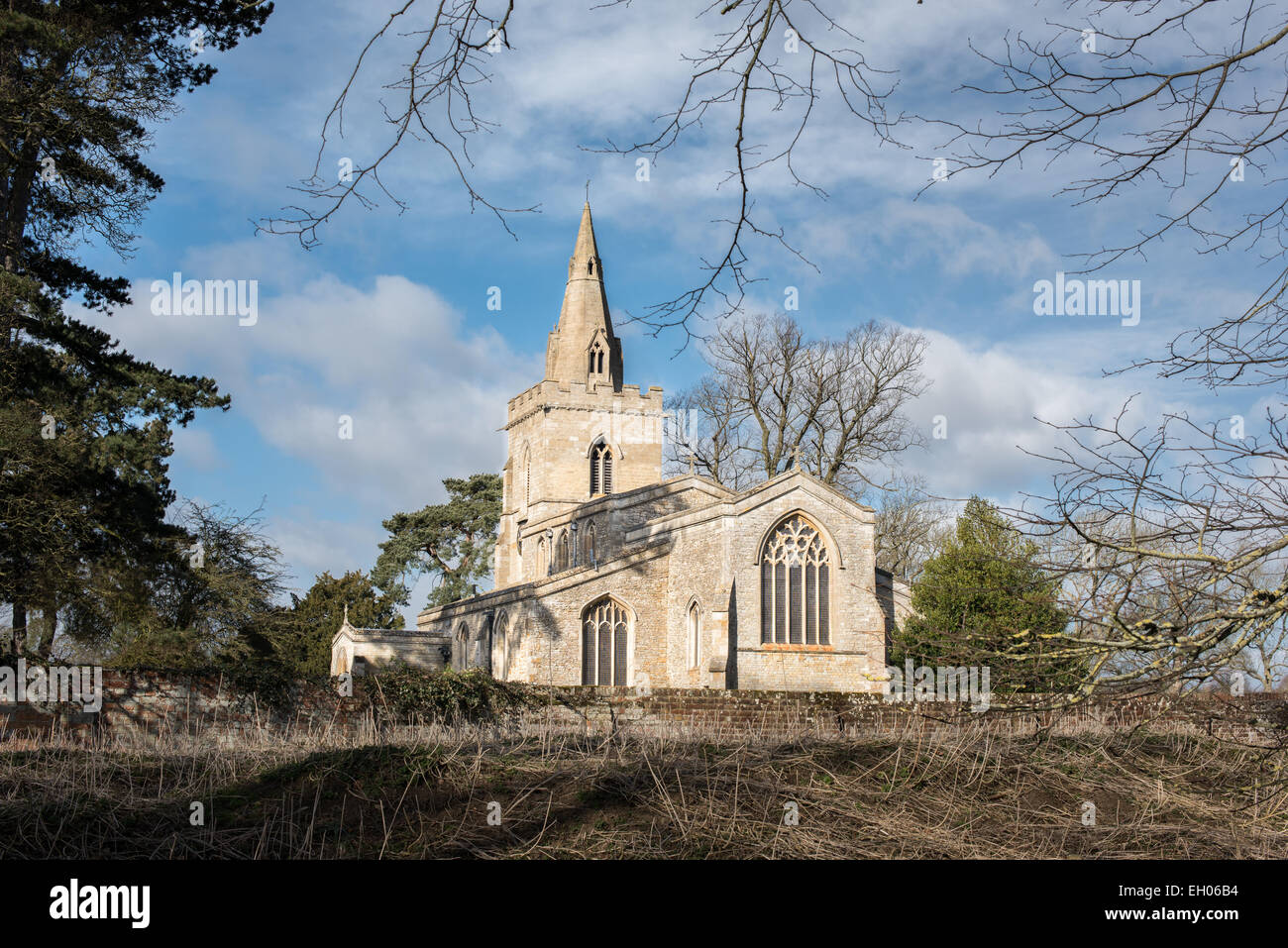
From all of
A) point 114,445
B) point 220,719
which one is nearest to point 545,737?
point 220,719

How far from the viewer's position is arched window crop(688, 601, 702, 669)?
30.7m

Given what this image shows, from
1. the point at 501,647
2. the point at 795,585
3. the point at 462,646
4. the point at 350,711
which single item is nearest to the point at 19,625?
the point at 350,711

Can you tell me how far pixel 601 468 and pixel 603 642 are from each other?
1580cm

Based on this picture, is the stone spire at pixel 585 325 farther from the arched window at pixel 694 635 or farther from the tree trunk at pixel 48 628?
the tree trunk at pixel 48 628

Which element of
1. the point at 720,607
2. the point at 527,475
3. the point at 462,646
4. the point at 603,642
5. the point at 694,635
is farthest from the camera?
the point at 527,475

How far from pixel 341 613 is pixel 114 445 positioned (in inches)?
901

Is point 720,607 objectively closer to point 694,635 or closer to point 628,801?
point 694,635

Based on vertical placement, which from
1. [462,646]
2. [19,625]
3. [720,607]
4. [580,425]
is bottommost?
[462,646]

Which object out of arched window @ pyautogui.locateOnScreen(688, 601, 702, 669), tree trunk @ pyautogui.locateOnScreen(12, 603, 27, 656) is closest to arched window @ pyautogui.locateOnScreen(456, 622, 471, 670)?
arched window @ pyautogui.locateOnScreen(688, 601, 702, 669)

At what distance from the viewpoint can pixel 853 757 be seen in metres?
9.14

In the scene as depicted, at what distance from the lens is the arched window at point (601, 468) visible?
153 feet

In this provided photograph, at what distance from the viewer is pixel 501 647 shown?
110 ft

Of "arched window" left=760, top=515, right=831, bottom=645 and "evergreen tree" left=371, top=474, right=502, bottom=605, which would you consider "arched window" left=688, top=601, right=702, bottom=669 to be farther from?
"evergreen tree" left=371, top=474, right=502, bottom=605

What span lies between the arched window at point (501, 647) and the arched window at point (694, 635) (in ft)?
18.7
